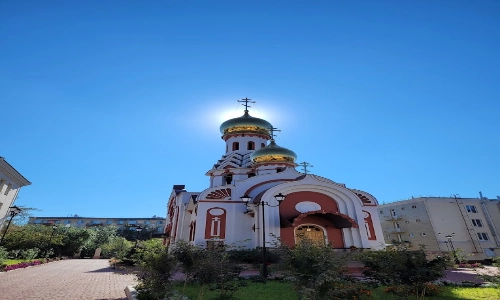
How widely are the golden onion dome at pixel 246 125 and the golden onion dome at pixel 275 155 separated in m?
6.13

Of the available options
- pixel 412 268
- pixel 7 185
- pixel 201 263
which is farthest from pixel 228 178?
pixel 412 268

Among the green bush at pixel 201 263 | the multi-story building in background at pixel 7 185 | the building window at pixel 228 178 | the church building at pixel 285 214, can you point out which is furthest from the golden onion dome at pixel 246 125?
the green bush at pixel 201 263

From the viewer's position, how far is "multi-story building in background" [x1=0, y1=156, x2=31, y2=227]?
2436 cm

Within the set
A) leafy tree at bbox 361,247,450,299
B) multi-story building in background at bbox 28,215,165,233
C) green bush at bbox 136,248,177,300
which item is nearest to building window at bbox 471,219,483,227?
leafy tree at bbox 361,247,450,299

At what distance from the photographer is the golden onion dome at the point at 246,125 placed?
3422 centimetres

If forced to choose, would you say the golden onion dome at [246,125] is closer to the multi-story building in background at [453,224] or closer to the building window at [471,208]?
the multi-story building in background at [453,224]

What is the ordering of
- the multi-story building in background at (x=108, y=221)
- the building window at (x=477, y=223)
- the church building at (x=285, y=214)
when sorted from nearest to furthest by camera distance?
the church building at (x=285, y=214)
the building window at (x=477, y=223)
the multi-story building in background at (x=108, y=221)

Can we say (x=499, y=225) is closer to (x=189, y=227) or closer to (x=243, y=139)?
(x=243, y=139)

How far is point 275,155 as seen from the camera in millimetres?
28297

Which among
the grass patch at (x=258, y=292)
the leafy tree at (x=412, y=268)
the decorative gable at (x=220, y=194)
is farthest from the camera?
the decorative gable at (x=220, y=194)

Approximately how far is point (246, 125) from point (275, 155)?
7.50 meters

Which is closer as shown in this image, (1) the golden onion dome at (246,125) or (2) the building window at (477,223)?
(1) the golden onion dome at (246,125)

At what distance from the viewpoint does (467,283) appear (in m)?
11.2

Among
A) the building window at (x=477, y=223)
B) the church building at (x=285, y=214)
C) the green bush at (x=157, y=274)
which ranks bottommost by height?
the green bush at (x=157, y=274)
